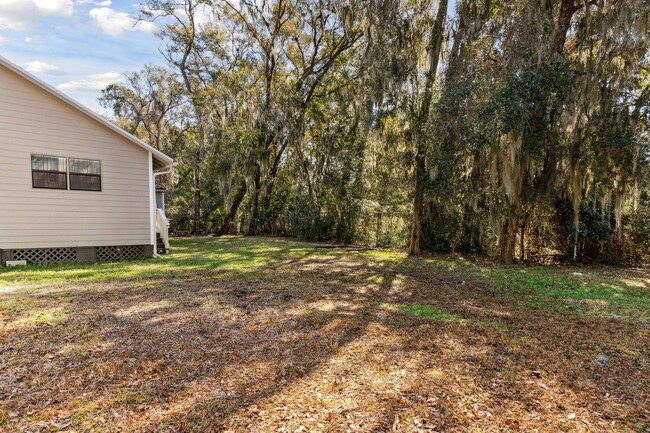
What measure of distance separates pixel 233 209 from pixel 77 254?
11239mm

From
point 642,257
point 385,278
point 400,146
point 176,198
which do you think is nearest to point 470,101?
point 400,146

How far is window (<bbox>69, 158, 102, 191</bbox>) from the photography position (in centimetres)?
865

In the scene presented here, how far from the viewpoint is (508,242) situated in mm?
9328

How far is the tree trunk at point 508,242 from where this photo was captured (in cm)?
921

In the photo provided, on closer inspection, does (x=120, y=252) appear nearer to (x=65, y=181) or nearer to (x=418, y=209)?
(x=65, y=181)

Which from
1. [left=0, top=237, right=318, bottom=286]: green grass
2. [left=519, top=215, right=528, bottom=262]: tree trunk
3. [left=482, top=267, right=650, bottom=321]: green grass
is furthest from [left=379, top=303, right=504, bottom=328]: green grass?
[left=519, top=215, right=528, bottom=262]: tree trunk

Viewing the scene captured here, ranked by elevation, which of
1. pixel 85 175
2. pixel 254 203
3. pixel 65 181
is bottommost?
pixel 254 203

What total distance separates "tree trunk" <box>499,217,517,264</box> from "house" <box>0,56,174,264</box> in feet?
31.3

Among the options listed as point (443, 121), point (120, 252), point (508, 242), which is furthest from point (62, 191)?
point (508, 242)

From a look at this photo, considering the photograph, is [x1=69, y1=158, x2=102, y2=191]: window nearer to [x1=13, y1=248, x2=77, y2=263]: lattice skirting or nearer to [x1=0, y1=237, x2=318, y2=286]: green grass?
[x1=13, y1=248, x2=77, y2=263]: lattice skirting

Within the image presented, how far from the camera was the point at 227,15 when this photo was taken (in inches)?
675

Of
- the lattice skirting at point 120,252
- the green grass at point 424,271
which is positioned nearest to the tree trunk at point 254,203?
the green grass at point 424,271

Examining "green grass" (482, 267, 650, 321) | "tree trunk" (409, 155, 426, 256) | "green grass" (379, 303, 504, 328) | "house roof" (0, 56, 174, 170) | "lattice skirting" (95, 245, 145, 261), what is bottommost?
"green grass" (482, 267, 650, 321)

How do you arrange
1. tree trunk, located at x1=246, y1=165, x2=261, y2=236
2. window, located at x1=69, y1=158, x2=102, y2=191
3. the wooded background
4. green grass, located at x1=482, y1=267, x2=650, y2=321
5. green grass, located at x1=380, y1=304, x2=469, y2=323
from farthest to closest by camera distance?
tree trunk, located at x1=246, y1=165, x2=261, y2=236 → window, located at x1=69, y1=158, x2=102, y2=191 → the wooded background → green grass, located at x1=482, y1=267, x2=650, y2=321 → green grass, located at x1=380, y1=304, x2=469, y2=323
